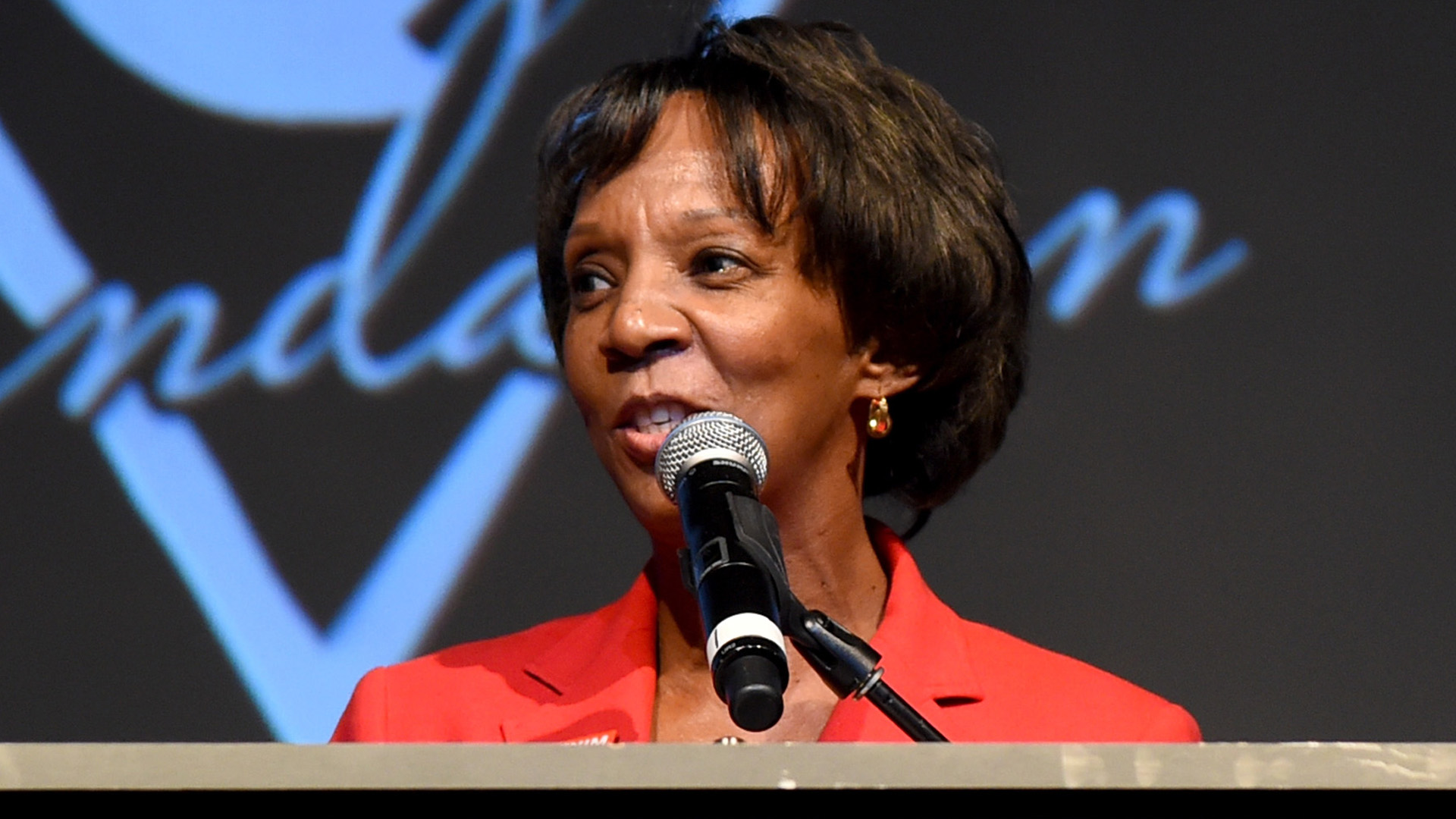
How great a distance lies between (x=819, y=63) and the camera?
6.63 feet

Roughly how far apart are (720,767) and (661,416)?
915 mm

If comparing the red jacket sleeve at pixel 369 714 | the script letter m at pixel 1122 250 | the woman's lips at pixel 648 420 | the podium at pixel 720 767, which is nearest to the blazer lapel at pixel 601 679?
the red jacket sleeve at pixel 369 714

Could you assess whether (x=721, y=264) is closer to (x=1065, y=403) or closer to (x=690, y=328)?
(x=690, y=328)

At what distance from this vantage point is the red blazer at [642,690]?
6.27 feet

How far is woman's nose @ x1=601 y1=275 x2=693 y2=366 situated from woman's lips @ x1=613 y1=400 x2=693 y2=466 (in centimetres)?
5

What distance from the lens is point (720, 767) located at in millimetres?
892

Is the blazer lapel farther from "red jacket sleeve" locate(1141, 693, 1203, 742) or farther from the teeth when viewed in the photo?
"red jacket sleeve" locate(1141, 693, 1203, 742)

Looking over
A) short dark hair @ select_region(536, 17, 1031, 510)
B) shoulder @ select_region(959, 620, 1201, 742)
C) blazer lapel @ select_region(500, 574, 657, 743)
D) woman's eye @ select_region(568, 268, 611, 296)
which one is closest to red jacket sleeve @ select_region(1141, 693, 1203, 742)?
shoulder @ select_region(959, 620, 1201, 742)

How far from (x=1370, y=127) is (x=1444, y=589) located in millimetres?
737

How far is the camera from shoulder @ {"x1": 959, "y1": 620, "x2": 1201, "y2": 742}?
1.95 m

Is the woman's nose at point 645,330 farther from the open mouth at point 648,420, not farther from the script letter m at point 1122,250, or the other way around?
the script letter m at point 1122,250

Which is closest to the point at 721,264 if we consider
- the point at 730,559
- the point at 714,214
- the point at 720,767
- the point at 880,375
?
the point at 714,214
